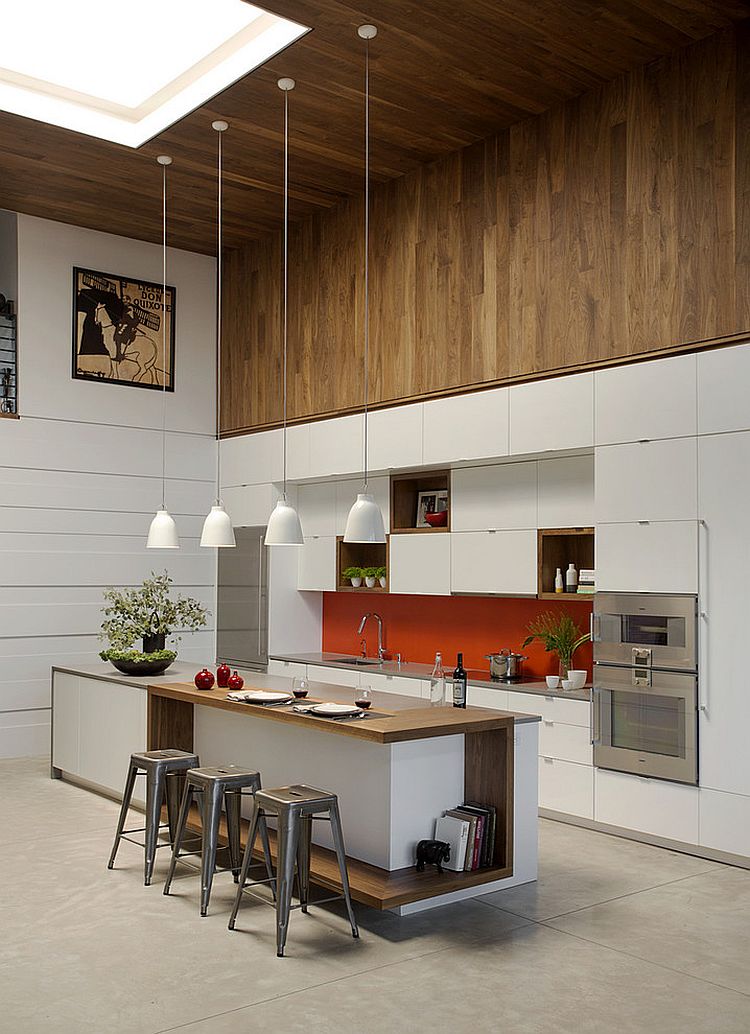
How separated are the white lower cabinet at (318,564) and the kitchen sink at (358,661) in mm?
547

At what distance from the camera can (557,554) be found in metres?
6.16

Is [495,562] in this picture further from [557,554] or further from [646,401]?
[646,401]

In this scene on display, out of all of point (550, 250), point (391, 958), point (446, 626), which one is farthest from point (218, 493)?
point (391, 958)

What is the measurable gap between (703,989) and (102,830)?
10.8 ft

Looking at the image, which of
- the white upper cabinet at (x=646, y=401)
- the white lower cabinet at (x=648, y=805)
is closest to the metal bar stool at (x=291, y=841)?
the white lower cabinet at (x=648, y=805)

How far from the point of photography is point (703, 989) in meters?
3.39

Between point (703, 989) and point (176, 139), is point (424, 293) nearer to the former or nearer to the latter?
point (176, 139)

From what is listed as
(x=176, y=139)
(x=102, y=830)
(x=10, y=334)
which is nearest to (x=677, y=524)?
(x=102, y=830)

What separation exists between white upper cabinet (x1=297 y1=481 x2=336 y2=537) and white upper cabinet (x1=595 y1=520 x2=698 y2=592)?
112 inches

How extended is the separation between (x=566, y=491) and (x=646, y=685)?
129 cm

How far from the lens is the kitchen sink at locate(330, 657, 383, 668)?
7395mm

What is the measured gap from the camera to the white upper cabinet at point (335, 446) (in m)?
7.22

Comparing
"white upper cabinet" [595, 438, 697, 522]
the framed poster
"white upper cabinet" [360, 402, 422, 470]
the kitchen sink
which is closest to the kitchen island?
"white upper cabinet" [595, 438, 697, 522]

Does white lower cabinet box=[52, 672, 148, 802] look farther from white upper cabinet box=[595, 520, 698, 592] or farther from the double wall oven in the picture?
white upper cabinet box=[595, 520, 698, 592]
